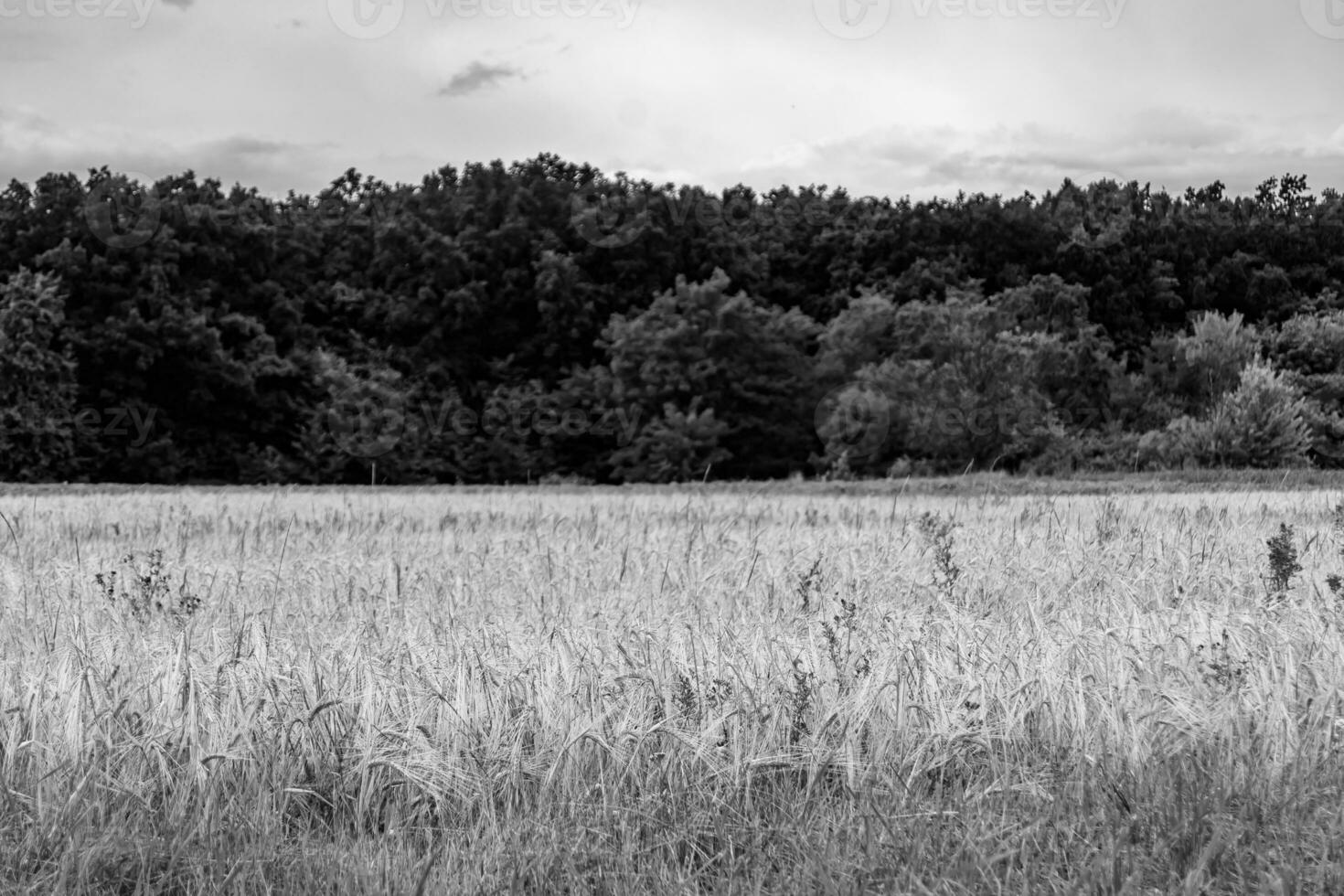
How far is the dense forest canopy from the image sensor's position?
4406 cm

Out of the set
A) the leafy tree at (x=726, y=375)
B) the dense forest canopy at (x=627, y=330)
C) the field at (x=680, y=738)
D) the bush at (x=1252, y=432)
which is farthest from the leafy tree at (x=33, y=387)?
the field at (x=680, y=738)

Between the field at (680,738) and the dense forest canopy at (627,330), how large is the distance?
30123 mm

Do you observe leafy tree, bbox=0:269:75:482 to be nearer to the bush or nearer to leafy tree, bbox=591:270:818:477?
leafy tree, bbox=591:270:818:477

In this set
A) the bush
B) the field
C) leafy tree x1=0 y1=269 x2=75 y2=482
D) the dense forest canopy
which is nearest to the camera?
the field

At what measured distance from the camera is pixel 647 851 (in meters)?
3.60

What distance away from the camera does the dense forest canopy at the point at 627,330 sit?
44062 mm

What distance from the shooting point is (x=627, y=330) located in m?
51.5

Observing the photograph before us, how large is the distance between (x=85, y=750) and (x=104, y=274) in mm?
47763

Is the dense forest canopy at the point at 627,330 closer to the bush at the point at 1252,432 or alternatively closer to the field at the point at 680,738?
the bush at the point at 1252,432

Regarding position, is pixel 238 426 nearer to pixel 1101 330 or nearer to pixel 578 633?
pixel 1101 330

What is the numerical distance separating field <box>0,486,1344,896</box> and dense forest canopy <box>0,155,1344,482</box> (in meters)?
30.1

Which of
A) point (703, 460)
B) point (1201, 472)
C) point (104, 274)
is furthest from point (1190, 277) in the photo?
point (104, 274)

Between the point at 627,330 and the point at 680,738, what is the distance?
47.7 m

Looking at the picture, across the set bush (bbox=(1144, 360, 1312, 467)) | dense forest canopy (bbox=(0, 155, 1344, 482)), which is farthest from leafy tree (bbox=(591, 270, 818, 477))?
bush (bbox=(1144, 360, 1312, 467))
